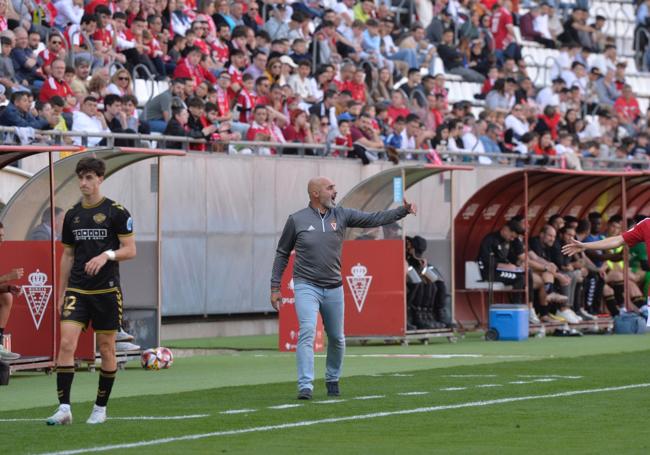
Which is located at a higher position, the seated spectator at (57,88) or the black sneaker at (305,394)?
the seated spectator at (57,88)

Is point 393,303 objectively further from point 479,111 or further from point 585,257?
point 479,111

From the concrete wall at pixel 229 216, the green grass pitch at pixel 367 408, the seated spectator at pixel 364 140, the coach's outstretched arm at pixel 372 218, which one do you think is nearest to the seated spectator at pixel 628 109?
the seated spectator at pixel 364 140

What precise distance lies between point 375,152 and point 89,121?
23.2 feet

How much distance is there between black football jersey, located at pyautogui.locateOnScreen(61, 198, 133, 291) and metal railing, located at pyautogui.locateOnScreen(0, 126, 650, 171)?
8.16 metres

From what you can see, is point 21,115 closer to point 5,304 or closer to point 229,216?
point 5,304

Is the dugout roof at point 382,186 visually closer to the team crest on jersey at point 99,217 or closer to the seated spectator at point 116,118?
the seated spectator at point 116,118

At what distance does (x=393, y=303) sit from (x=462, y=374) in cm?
679

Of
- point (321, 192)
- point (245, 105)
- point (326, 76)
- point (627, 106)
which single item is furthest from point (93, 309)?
point (627, 106)

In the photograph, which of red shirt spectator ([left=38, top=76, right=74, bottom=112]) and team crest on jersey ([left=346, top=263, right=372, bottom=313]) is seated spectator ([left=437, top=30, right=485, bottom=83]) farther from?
red shirt spectator ([left=38, top=76, right=74, bottom=112])

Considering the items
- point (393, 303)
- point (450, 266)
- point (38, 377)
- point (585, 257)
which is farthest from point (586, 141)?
point (38, 377)

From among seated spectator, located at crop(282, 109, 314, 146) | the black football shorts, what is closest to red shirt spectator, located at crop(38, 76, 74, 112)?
seated spectator, located at crop(282, 109, 314, 146)

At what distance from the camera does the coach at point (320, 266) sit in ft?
52.7

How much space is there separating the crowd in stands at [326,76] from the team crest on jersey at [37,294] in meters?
2.53

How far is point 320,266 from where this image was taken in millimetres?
16141
